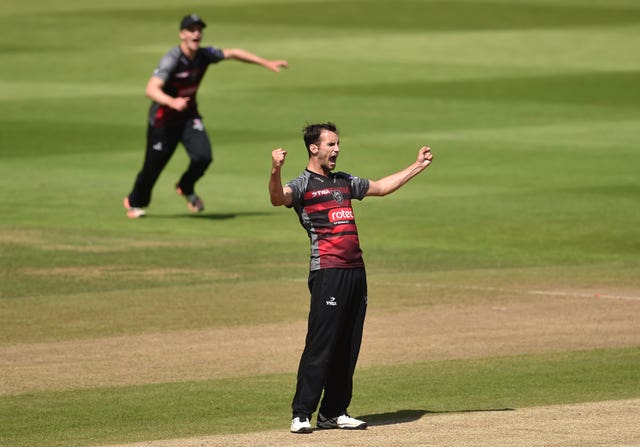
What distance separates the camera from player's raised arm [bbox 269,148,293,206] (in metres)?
9.88

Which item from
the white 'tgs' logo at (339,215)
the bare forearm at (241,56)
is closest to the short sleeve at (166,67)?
the bare forearm at (241,56)

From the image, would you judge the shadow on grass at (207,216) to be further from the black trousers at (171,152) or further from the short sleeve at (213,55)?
the short sleeve at (213,55)

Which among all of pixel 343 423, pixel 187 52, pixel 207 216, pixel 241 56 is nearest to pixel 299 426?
pixel 343 423

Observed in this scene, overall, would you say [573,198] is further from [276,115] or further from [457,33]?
[457,33]

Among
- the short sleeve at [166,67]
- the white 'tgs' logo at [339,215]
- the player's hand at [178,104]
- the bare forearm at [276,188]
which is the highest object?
the short sleeve at [166,67]

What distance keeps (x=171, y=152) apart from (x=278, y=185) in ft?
40.6

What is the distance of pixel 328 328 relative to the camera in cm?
1019

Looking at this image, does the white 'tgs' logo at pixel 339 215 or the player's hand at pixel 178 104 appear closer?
the white 'tgs' logo at pixel 339 215

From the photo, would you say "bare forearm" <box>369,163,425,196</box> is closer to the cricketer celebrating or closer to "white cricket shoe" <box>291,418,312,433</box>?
the cricketer celebrating

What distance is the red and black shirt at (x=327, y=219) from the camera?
10258mm

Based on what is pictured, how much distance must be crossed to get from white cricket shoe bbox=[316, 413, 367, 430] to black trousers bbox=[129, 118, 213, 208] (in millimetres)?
11442

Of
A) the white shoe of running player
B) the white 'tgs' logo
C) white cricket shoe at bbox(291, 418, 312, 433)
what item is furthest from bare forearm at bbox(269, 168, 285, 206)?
the white shoe of running player

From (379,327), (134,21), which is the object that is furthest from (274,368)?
(134,21)

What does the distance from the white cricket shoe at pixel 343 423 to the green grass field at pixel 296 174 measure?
0.87 feet
